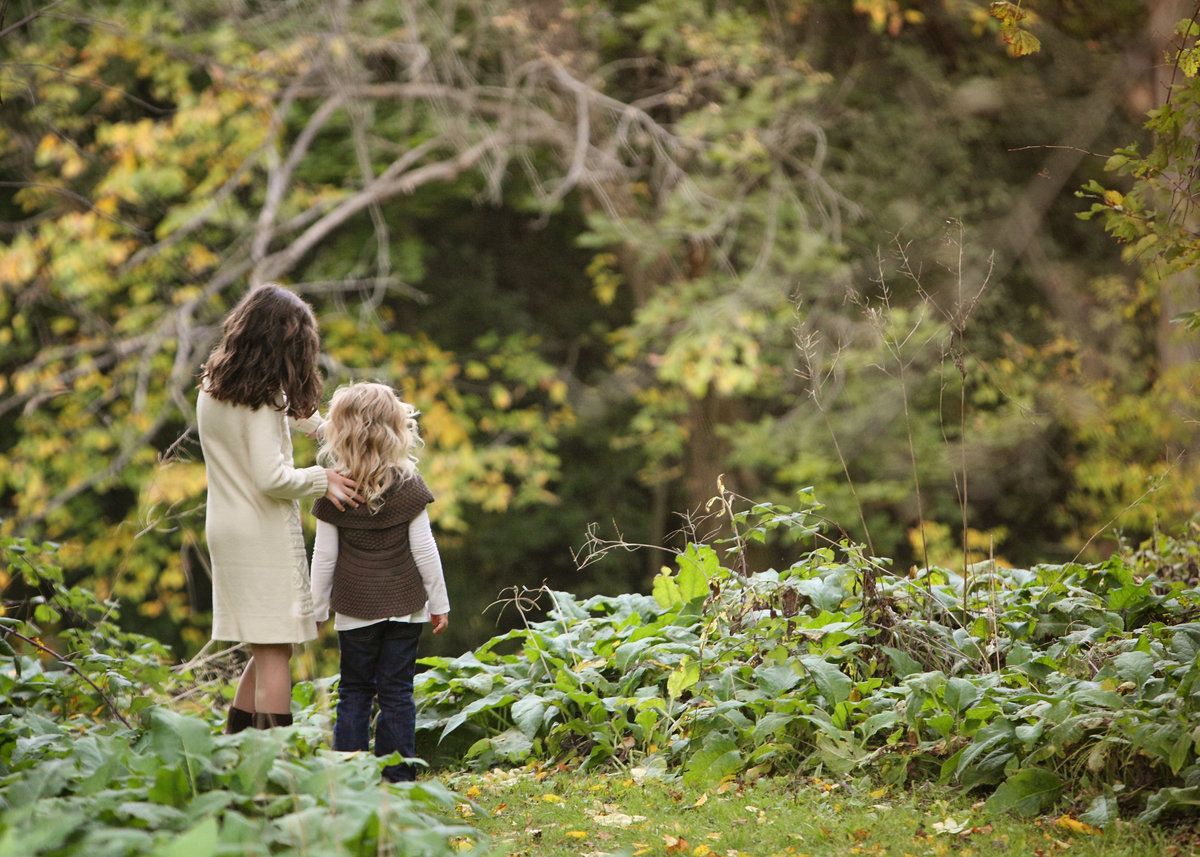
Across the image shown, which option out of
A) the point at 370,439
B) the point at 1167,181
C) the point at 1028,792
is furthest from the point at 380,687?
the point at 1167,181

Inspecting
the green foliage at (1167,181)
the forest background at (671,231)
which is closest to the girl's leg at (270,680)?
the green foliage at (1167,181)

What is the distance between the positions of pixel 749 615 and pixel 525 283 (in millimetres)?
9616

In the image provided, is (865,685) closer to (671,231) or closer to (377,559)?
(377,559)

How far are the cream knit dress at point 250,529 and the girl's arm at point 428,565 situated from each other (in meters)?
0.36

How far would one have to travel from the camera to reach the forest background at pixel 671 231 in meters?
9.31

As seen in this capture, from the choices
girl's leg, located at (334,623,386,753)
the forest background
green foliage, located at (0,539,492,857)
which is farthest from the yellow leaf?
the forest background

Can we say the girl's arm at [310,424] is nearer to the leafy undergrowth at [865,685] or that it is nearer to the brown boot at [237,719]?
the brown boot at [237,719]

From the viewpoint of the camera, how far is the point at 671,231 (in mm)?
9398

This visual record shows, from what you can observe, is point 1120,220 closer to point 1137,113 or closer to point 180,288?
point 1137,113

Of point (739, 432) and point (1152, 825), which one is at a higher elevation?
point (1152, 825)

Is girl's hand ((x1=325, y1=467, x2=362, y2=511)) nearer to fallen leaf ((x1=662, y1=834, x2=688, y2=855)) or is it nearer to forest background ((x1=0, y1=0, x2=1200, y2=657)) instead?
fallen leaf ((x1=662, y1=834, x2=688, y2=855))

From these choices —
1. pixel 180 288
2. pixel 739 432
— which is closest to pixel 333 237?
pixel 180 288

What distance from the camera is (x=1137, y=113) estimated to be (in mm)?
10125

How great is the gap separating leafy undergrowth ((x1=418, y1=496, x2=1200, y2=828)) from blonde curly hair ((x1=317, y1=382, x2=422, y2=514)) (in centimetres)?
100
